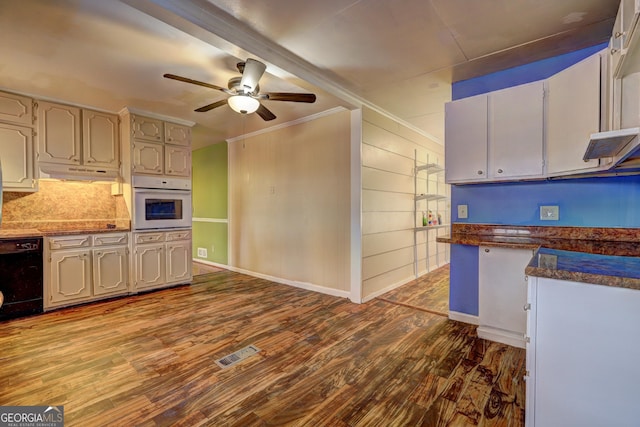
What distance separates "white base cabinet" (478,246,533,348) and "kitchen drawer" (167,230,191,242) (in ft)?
12.5

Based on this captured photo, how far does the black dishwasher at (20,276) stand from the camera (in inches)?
114

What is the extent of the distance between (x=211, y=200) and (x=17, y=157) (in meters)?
2.87

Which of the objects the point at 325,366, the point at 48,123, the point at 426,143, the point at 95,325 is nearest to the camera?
Result: the point at 325,366

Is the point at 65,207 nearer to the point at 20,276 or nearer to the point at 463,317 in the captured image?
the point at 20,276

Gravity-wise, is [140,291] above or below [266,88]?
below

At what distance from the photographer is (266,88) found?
3.10 meters

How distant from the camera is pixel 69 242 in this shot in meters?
3.30

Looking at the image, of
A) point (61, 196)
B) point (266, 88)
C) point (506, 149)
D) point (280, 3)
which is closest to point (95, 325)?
point (61, 196)

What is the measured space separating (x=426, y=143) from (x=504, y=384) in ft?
13.1

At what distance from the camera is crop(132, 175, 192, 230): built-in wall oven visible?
3797 mm

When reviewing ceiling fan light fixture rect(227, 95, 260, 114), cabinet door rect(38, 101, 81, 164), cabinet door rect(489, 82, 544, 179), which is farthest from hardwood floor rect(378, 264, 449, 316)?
cabinet door rect(38, 101, 81, 164)

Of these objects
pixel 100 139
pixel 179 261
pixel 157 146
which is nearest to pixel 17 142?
pixel 100 139

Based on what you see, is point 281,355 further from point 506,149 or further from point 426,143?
point 426,143

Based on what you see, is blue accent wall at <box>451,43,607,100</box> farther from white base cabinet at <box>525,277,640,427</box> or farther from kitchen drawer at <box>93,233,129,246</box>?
kitchen drawer at <box>93,233,129,246</box>
